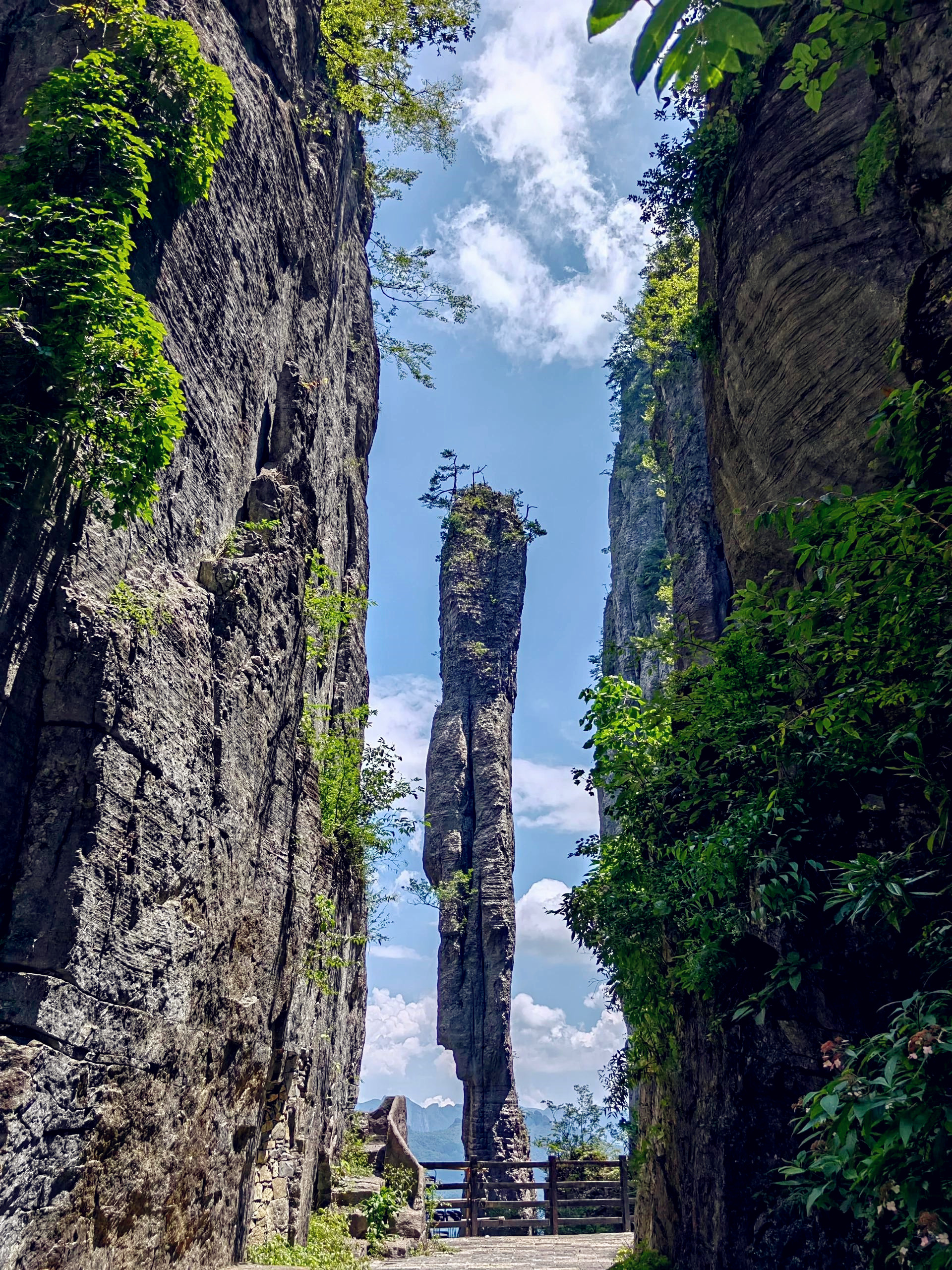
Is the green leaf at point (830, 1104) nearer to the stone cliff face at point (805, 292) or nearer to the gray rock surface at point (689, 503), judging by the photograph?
the stone cliff face at point (805, 292)

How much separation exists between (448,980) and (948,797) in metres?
29.4

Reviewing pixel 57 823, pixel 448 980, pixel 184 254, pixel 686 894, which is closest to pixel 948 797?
pixel 686 894

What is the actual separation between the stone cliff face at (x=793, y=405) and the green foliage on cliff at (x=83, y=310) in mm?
5385

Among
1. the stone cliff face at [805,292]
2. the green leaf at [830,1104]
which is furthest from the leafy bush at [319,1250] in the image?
the stone cliff face at [805,292]

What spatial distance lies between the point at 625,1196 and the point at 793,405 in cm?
1773

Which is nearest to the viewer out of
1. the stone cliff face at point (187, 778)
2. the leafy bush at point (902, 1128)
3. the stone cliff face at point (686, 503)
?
the leafy bush at point (902, 1128)

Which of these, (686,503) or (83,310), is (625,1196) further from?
(83,310)

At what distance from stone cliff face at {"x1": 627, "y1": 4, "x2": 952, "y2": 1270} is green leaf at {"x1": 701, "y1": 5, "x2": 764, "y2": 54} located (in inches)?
160

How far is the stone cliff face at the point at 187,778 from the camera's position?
5.49 m

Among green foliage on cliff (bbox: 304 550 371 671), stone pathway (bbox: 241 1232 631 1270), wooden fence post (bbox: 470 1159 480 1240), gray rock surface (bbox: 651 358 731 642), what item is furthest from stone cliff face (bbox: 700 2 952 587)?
wooden fence post (bbox: 470 1159 480 1240)

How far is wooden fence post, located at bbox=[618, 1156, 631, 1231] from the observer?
19047 mm

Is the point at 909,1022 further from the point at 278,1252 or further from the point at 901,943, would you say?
the point at 278,1252

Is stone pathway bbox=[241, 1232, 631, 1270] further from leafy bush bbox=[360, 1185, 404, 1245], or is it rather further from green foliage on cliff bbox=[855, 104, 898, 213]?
green foliage on cliff bbox=[855, 104, 898, 213]

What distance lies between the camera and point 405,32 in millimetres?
16156
